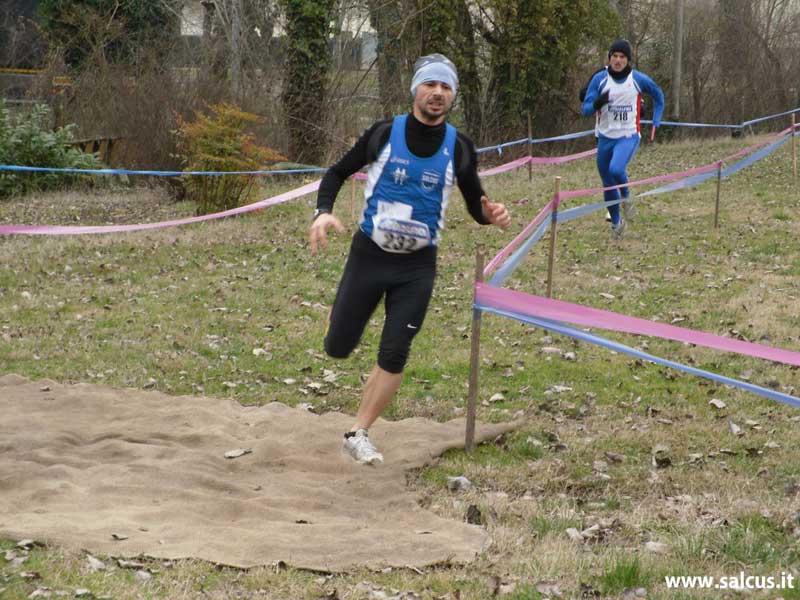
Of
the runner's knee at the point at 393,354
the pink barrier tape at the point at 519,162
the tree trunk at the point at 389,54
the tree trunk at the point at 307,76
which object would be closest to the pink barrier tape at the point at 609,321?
the runner's knee at the point at 393,354

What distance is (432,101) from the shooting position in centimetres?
521

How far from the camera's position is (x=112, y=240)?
42.4 ft

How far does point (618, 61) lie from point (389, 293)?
23.5 ft

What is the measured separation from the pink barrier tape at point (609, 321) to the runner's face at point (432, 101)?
1.00 meters

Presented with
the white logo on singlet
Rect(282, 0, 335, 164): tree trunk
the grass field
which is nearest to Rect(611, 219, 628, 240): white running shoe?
the grass field

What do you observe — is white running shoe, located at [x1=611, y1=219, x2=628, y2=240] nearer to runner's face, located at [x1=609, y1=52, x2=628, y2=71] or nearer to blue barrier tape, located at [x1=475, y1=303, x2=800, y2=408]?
runner's face, located at [x1=609, y1=52, x2=628, y2=71]

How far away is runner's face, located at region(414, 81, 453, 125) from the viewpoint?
5.21 m

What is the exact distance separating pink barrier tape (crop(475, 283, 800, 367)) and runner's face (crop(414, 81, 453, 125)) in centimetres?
100

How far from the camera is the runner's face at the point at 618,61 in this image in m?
11.6

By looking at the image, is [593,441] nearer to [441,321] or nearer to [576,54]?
[441,321]

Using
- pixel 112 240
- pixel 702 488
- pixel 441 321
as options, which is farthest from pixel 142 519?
pixel 112 240

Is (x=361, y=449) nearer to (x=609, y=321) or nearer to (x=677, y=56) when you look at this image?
(x=609, y=321)

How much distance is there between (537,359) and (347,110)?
627 inches

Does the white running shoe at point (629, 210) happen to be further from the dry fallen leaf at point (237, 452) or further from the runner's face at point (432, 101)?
the dry fallen leaf at point (237, 452)
